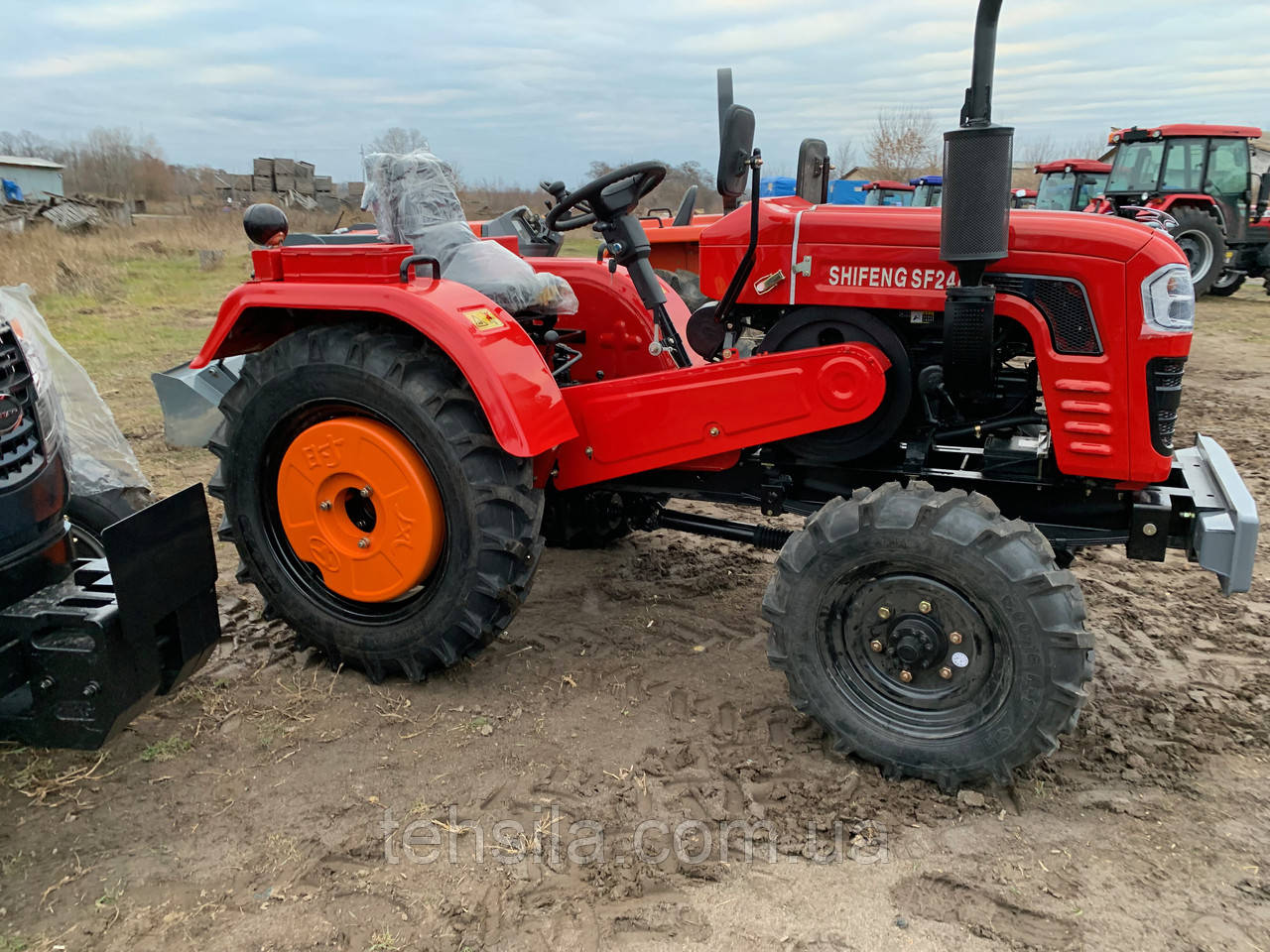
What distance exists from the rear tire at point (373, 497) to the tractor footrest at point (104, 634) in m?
0.66

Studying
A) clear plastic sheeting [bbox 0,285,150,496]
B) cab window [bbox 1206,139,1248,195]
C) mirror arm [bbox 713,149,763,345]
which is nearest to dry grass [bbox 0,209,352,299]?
clear plastic sheeting [bbox 0,285,150,496]

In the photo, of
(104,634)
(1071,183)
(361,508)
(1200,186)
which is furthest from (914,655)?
(1071,183)

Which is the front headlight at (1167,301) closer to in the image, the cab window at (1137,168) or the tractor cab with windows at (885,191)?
the cab window at (1137,168)

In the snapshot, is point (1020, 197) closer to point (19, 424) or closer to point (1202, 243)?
point (19, 424)

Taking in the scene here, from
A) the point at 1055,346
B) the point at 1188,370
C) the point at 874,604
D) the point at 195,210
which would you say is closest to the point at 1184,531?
the point at 1055,346

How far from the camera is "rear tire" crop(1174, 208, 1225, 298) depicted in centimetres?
1254

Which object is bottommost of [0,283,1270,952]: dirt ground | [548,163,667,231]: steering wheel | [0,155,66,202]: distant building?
[0,283,1270,952]: dirt ground

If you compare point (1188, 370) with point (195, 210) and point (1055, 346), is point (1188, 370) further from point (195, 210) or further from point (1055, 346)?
point (195, 210)

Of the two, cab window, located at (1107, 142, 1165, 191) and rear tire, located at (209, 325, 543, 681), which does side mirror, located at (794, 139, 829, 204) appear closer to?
rear tire, located at (209, 325, 543, 681)

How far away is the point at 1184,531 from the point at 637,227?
73.2 inches

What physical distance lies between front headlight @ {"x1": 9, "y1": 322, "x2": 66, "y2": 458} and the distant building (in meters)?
35.9

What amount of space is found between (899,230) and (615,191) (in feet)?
2.96

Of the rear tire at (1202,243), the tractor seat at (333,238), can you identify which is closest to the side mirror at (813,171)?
A: the tractor seat at (333,238)

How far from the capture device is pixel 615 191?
297cm
